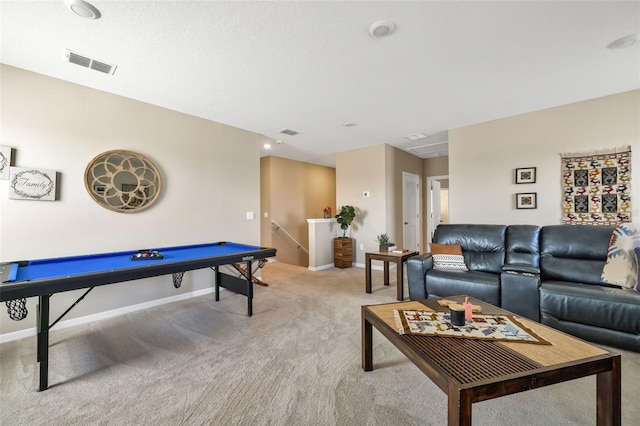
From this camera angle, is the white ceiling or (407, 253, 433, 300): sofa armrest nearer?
the white ceiling

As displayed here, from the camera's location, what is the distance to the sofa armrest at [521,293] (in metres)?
2.45

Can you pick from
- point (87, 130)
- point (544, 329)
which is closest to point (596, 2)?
point (544, 329)

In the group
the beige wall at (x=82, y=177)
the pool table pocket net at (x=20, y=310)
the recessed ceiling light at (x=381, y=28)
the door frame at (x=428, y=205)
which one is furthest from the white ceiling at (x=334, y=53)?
the door frame at (x=428, y=205)

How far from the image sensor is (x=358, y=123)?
409 centimetres

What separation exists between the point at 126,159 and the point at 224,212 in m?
1.40

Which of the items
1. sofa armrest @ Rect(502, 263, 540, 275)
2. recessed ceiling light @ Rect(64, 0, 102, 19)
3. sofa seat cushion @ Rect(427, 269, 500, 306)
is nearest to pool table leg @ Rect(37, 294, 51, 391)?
recessed ceiling light @ Rect(64, 0, 102, 19)

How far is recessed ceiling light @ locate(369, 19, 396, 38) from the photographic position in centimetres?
194

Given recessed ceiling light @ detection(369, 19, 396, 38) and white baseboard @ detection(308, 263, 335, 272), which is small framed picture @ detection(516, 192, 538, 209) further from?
white baseboard @ detection(308, 263, 335, 272)

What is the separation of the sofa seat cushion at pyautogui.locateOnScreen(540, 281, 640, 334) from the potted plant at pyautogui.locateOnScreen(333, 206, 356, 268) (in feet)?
11.1

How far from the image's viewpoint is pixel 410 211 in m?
6.27

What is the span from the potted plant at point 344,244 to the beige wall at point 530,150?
191cm

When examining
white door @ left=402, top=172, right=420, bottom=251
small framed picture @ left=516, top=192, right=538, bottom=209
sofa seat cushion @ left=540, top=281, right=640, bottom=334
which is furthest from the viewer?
white door @ left=402, top=172, right=420, bottom=251

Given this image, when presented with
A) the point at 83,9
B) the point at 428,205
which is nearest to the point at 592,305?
the point at 83,9

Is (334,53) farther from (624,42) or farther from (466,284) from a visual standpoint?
(466,284)
